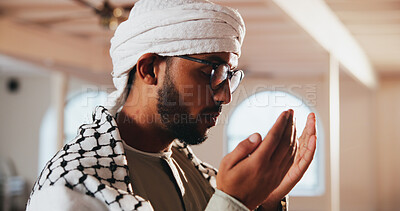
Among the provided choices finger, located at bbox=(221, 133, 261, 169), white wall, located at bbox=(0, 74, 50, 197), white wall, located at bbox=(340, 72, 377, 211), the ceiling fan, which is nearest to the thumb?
finger, located at bbox=(221, 133, 261, 169)

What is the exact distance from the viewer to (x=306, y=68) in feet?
32.0

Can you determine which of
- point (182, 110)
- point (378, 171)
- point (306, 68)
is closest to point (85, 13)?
point (182, 110)

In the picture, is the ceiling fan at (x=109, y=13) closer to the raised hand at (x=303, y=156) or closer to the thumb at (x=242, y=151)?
the raised hand at (x=303, y=156)

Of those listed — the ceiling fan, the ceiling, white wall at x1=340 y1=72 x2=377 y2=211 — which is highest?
the ceiling

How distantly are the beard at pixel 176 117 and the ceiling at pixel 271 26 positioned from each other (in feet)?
5.15

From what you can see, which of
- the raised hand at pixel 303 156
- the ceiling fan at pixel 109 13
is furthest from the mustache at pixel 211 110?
the ceiling fan at pixel 109 13

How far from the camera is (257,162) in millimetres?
1117

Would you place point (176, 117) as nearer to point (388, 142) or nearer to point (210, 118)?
point (210, 118)

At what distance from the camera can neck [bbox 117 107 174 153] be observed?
4.94 ft

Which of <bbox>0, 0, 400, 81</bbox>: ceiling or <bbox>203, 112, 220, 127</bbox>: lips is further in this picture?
<bbox>0, 0, 400, 81</bbox>: ceiling

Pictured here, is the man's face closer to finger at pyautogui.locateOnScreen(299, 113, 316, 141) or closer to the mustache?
the mustache

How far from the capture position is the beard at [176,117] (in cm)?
145

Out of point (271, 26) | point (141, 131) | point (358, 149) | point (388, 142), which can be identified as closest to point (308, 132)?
point (141, 131)

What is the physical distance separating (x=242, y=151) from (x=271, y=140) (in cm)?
7
